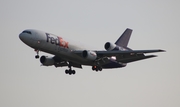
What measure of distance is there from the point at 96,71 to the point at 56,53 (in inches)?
268

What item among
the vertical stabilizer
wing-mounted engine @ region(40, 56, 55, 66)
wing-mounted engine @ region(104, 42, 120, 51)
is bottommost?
wing-mounted engine @ region(40, 56, 55, 66)

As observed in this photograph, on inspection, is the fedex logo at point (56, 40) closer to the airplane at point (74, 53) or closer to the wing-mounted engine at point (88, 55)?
the airplane at point (74, 53)

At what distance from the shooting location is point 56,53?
57875 mm

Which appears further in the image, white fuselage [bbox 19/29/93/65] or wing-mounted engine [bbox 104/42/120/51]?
wing-mounted engine [bbox 104/42/120/51]

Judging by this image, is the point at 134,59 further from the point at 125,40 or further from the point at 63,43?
the point at 63,43

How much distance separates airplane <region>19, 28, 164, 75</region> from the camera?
57.0 metres

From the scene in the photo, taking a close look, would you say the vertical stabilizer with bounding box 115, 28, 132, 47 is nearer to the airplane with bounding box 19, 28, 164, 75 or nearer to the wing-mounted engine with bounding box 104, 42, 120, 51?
the airplane with bounding box 19, 28, 164, 75

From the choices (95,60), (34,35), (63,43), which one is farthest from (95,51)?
(34,35)

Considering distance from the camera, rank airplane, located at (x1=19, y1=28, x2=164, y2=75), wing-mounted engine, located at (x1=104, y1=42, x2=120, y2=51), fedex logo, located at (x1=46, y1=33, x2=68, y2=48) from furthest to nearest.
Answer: wing-mounted engine, located at (x1=104, y1=42, x2=120, y2=51)
fedex logo, located at (x1=46, y1=33, x2=68, y2=48)
airplane, located at (x1=19, y1=28, x2=164, y2=75)

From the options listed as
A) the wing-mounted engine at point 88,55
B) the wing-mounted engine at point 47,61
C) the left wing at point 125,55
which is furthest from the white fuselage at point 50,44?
the wing-mounted engine at point 47,61

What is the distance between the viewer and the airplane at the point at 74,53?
5700 centimetres

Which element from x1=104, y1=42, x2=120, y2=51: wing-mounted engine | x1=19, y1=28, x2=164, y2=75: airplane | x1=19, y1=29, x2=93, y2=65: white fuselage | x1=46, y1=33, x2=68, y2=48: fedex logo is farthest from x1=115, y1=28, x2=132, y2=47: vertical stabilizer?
x1=46, y1=33, x2=68, y2=48: fedex logo

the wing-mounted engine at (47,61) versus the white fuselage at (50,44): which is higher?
the white fuselage at (50,44)

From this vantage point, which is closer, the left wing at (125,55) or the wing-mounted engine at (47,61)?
the left wing at (125,55)
